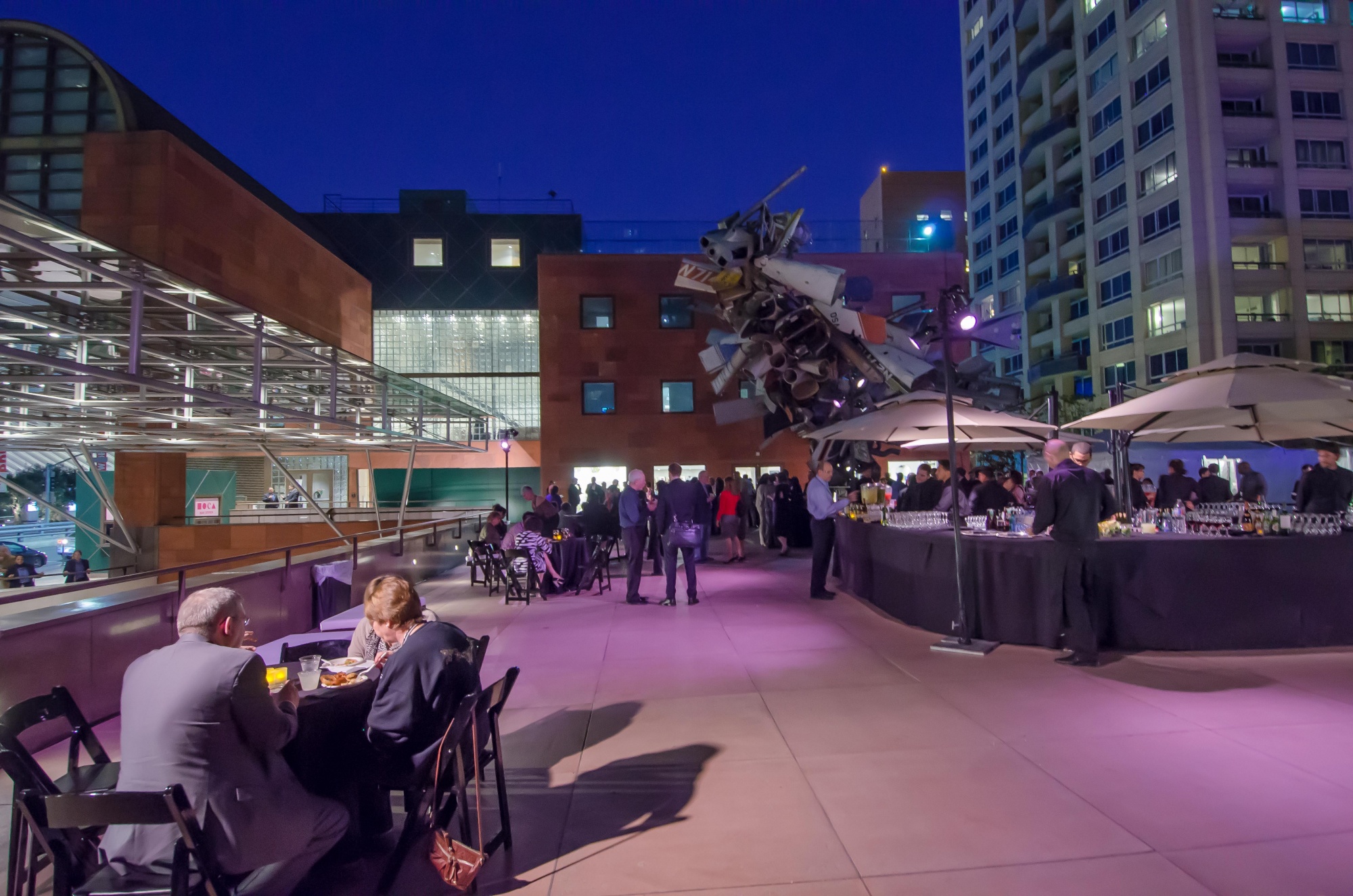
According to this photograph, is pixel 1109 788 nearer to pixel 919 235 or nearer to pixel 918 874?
pixel 918 874

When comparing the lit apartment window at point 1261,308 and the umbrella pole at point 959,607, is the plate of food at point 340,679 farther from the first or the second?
the lit apartment window at point 1261,308

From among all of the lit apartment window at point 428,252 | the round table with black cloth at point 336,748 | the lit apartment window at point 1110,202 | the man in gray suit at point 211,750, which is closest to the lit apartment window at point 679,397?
the lit apartment window at point 428,252

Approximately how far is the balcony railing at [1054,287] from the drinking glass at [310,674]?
4541 cm

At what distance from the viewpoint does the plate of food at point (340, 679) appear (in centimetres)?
379

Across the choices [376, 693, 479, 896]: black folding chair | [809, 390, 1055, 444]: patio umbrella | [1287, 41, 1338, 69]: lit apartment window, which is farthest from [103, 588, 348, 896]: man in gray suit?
[1287, 41, 1338, 69]: lit apartment window

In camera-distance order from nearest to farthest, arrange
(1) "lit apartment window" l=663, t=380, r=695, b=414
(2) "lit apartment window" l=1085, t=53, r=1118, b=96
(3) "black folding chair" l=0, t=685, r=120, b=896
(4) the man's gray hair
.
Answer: (3) "black folding chair" l=0, t=685, r=120, b=896 → (4) the man's gray hair → (1) "lit apartment window" l=663, t=380, r=695, b=414 → (2) "lit apartment window" l=1085, t=53, r=1118, b=96

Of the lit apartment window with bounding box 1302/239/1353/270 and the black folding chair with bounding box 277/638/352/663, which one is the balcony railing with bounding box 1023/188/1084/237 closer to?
the lit apartment window with bounding box 1302/239/1353/270

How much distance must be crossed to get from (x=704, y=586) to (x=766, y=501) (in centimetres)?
708

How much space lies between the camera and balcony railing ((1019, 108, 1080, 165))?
42.0 metres

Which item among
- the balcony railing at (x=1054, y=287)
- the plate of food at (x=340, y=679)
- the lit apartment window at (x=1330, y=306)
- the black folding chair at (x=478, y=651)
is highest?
the balcony railing at (x=1054, y=287)

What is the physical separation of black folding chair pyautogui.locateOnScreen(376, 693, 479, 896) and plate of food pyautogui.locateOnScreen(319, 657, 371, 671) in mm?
838

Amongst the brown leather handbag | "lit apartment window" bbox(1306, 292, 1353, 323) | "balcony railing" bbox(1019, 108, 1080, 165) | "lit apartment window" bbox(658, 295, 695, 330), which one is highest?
"balcony railing" bbox(1019, 108, 1080, 165)

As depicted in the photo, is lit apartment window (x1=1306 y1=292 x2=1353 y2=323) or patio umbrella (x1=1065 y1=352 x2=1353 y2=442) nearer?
patio umbrella (x1=1065 y1=352 x2=1353 y2=442)

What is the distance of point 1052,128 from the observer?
42594 mm
